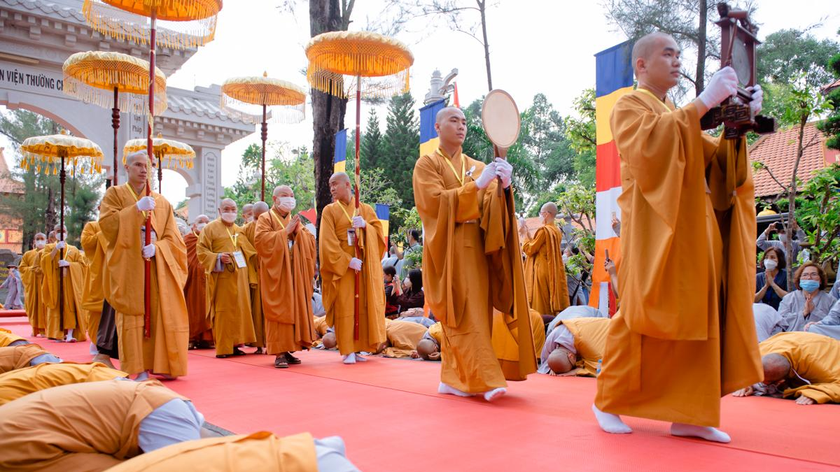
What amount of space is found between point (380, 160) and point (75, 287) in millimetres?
24646

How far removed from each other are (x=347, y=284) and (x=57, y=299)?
6.16m

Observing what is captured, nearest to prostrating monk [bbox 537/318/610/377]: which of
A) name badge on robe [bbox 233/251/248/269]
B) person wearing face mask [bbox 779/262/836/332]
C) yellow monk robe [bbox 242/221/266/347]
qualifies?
person wearing face mask [bbox 779/262/836/332]

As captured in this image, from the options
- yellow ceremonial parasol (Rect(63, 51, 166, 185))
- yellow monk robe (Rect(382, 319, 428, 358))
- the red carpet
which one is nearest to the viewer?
the red carpet

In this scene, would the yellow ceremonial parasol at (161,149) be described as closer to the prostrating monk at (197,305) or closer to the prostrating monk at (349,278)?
the prostrating monk at (197,305)

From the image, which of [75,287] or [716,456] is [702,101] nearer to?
[716,456]

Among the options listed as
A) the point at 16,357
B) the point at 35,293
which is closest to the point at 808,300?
the point at 16,357

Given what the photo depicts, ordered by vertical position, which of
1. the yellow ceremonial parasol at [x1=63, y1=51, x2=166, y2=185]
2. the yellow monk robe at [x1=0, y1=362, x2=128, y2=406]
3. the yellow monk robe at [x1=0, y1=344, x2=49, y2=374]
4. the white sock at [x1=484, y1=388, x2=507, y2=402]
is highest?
the yellow ceremonial parasol at [x1=63, y1=51, x2=166, y2=185]

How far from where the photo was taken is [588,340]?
5.71 meters

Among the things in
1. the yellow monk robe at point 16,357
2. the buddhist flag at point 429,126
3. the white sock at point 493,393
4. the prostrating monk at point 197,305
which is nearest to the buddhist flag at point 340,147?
the buddhist flag at point 429,126

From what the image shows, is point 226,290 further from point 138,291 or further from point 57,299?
point 57,299

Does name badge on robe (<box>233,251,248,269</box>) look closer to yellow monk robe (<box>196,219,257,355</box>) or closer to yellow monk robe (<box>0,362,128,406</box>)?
yellow monk robe (<box>196,219,257,355</box>)

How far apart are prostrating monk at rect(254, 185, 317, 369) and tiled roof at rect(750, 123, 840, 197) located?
12.1m

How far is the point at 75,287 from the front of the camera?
10539 millimetres

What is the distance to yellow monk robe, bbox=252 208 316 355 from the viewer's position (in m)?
6.66
